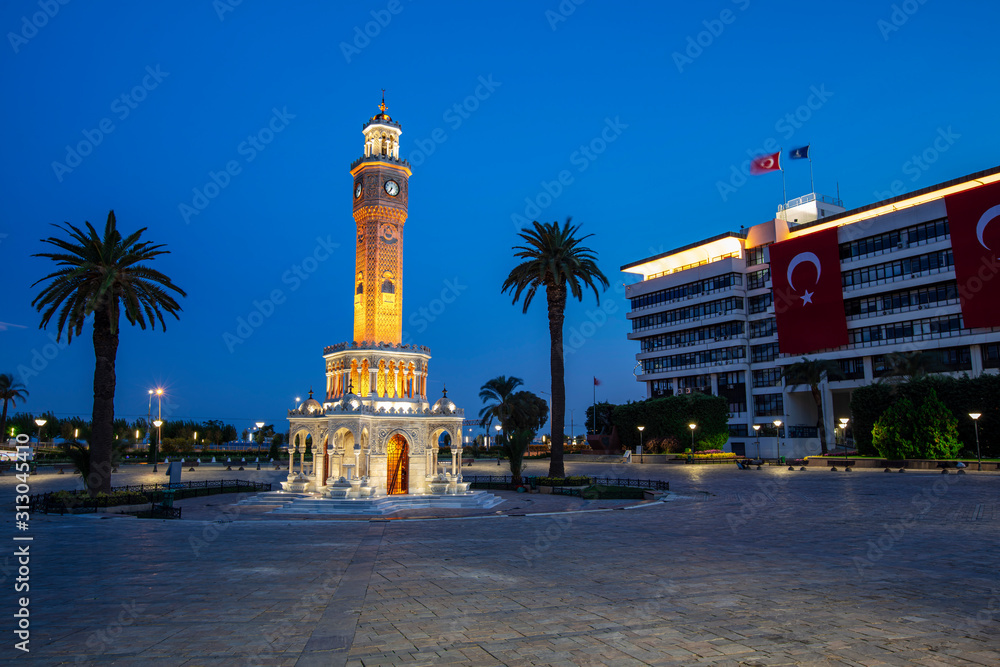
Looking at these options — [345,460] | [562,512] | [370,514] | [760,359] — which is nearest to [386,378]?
[345,460]

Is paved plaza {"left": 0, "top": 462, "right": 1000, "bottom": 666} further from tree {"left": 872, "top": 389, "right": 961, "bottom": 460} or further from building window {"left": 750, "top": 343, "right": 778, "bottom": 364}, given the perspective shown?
building window {"left": 750, "top": 343, "right": 778, "bottom": 364}

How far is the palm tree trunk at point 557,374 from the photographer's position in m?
35.1

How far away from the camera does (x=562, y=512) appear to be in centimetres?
2464

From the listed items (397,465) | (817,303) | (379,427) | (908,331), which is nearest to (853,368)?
(908,331)

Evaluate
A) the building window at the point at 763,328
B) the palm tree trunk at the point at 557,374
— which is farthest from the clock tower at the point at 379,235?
the building window at the point at 763,328

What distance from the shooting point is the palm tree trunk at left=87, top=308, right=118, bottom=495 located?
2539 centimetres

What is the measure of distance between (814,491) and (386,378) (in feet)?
71.5

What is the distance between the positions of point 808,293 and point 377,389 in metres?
58.2

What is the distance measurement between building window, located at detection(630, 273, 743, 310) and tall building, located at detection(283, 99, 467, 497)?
59.5 meters

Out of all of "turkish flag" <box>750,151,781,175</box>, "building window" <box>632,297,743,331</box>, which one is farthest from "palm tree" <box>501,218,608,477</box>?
"building window" <box>632,297,743,331</box>

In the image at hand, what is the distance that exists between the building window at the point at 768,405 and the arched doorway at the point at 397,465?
5853 cm

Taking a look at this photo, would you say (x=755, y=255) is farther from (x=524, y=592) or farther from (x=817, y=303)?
(x=524, y=592)

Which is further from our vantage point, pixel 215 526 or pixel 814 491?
pixel 814 491

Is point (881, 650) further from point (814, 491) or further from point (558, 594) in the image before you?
point (814, 491)
